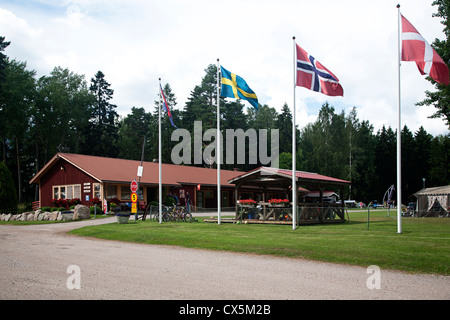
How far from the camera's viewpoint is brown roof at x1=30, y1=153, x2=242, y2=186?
36469 mm

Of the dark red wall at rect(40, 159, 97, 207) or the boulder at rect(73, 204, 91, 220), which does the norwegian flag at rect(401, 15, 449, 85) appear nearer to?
the boulder at rect(73, 204, 91, 220)

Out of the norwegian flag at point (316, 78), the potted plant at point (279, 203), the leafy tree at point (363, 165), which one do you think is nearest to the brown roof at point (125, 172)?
the potted plant at point (279, 203)

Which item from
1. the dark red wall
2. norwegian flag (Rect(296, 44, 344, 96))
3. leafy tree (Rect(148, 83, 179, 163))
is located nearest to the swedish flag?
norwegian flag (Rect(296, 44, 344, 96))

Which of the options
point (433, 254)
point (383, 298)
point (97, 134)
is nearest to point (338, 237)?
point (433, 254)

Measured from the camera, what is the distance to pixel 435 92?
32.5 m

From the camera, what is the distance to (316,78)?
1738 centimetres

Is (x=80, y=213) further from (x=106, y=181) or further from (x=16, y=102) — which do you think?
(x=16, y=102)

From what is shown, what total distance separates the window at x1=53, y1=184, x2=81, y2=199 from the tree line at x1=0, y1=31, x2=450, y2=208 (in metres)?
9.21

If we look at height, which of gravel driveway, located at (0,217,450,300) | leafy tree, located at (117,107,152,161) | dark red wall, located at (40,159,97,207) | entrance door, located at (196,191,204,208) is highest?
leafy tree, located at (117,107,152,161)

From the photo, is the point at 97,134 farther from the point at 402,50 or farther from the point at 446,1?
the point at 402,50

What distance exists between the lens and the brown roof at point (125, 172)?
120 feet

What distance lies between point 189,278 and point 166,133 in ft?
206

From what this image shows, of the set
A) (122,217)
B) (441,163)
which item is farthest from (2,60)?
(441,163)
